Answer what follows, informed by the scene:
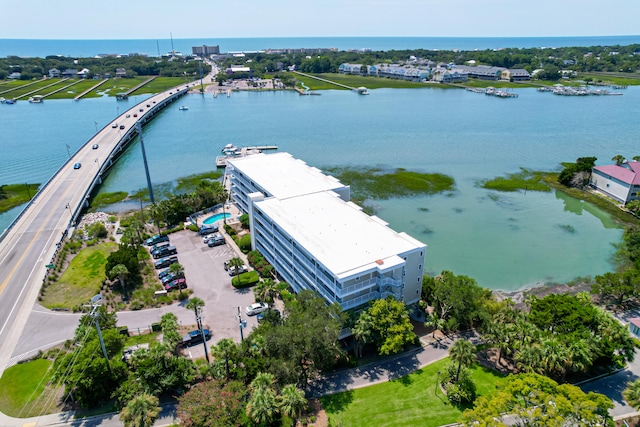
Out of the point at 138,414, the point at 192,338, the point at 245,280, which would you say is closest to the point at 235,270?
the point at 245,280

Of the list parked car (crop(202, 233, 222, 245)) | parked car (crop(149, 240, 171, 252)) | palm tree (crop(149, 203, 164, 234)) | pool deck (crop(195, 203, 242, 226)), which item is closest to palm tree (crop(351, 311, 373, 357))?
parked car (crop(202, 233, 222, 245))

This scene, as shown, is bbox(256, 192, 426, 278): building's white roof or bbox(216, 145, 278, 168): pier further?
bbox(216, 145, 278, 168): pier

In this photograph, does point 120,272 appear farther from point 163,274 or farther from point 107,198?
point 107,198

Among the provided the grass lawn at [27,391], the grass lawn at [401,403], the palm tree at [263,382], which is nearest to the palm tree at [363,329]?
the grass lawn at [401,403]

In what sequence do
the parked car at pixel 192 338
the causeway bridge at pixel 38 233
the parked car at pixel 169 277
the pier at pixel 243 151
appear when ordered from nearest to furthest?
1. the parked car at pixel 192 338
2. the causeway bridge at pixel 38 233
3. the parked car at pixel 169 277
4. the pier at pixel 243 151

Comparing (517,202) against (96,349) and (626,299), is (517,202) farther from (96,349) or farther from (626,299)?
(96,349)

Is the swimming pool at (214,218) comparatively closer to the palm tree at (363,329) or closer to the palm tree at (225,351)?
the palm tree at (225,351)

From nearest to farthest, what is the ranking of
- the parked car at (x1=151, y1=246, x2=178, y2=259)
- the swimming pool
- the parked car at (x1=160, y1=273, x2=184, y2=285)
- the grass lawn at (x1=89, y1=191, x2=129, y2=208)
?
the parked car at (x1=160, y1=273, x2=184, y2=285), the parked car at (x1=151, y1=246, x2=178, y2=259), the swimming pool, the grass lawn at (x1=89, y1=191, x2=129, y2=208)

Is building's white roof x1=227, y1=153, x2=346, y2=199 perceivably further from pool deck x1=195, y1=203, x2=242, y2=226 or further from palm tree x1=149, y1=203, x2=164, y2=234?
palm tree x1=149, y1=203, x2=164, y2=234
